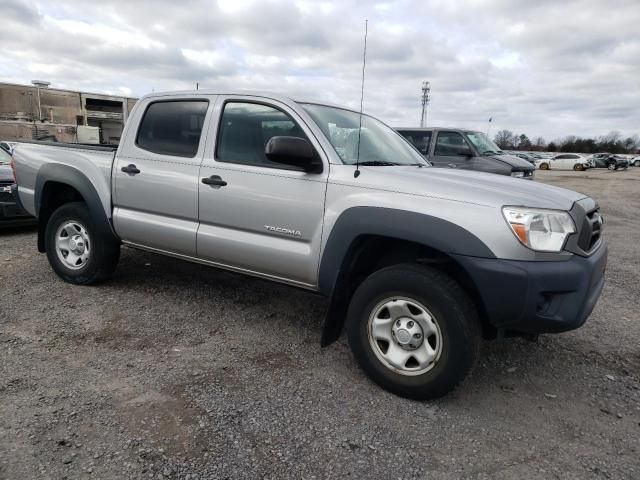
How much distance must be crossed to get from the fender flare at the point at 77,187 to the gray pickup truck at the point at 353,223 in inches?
0.7

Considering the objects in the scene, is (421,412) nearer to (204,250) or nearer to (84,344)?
(204,250)

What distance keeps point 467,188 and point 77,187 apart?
3.50 meters

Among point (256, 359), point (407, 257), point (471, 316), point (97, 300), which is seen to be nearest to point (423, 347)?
point (471, 316)

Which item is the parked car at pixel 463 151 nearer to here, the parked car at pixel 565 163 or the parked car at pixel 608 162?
the parked car at pixel 565 163

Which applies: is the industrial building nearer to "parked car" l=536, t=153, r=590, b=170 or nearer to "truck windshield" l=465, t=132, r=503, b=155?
"parked car" l=536, t=153, r=590, b=170

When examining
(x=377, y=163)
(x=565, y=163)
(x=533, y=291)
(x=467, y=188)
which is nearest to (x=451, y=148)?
(x=377, y=163)

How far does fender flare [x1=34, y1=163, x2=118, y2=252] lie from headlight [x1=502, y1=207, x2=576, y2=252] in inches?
134

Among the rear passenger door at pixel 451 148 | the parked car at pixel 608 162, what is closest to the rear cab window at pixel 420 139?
the rear passenger door at pixel 451 148

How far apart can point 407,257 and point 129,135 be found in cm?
275

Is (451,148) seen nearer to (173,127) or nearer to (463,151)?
(463,151)

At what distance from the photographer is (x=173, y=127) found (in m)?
4.13

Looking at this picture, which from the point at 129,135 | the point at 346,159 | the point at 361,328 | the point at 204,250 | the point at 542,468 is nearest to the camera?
the point at 542,468

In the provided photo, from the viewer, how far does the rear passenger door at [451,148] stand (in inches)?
410

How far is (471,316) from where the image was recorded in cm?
275
